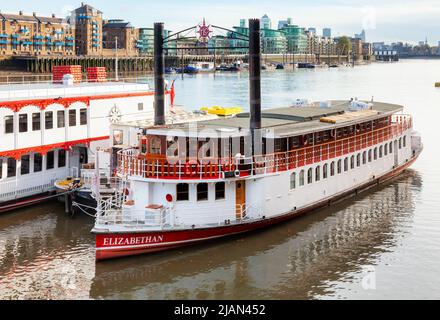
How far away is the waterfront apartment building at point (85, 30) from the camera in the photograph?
18300 cm

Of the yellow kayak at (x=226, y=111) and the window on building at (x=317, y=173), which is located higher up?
the yellow kayak at (x=226, y=111)

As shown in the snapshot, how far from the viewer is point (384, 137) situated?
34.2 meters

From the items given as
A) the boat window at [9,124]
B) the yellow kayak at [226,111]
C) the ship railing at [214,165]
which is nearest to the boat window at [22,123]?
the boat window at [9,124]

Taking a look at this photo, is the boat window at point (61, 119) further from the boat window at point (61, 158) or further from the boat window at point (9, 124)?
the boat window at point (9, 124)

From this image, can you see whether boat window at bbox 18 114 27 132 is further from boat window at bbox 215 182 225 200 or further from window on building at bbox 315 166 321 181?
window on building at bbox 315 166 321 181

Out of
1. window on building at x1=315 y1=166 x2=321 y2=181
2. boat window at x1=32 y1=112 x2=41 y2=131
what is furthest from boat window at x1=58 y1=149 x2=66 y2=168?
window on building at x1=315 y1=166 x2=321 y2=181

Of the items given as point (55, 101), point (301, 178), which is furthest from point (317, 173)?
point (55, 101)

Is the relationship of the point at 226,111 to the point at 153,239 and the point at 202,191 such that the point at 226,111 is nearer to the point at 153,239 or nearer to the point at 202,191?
the point at 202,191

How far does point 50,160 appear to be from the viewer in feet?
103

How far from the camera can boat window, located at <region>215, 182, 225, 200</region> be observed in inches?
927

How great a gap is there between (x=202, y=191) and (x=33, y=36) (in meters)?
146

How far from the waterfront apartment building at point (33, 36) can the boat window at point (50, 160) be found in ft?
395

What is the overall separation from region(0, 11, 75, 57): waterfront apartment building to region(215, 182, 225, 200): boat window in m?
130

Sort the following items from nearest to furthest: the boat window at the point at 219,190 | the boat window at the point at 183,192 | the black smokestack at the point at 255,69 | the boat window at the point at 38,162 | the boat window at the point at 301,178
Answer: the boat window at the point at 183,192, the boat window at the point at 219,190, the black smokestack at the point at 255,69, the boat window at the point at 301,178, the boat window at the point at 38,162
